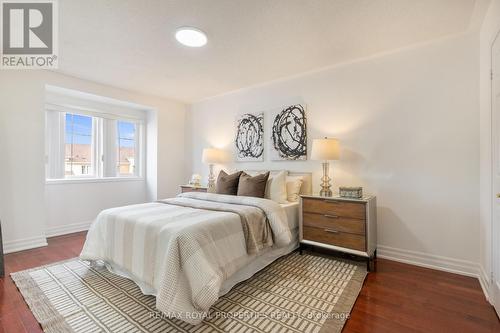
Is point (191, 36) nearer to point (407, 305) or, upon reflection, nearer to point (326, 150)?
point (326, 150)

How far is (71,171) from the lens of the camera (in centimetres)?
385

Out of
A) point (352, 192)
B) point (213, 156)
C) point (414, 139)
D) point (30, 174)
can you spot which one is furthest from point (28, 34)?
point (414, 139)

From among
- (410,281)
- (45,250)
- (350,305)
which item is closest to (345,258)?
(410,281)

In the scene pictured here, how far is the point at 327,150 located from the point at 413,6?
4.70 ft

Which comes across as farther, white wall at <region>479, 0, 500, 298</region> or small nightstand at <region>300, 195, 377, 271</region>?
small nightstand at <region>300, 195, 377, 271</region>

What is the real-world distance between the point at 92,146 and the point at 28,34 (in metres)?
2.17

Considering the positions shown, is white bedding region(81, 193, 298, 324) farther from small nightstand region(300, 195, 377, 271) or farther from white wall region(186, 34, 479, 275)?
white wall region(186, 34, 479, 275)

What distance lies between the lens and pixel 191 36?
231 centimetres

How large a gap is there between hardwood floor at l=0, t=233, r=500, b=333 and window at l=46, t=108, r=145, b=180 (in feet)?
5.82

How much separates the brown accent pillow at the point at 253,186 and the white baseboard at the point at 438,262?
4.96 feet

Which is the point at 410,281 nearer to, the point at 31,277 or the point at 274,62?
the point at 274,62

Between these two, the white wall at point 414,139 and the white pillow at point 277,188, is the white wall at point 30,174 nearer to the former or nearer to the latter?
the white pillow at point 277,188

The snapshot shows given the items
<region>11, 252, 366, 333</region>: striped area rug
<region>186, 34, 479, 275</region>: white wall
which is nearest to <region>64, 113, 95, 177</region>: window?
<region>11, 252, 366, 333</region>: striped area rug

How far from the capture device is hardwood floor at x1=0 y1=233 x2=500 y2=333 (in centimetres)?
154
